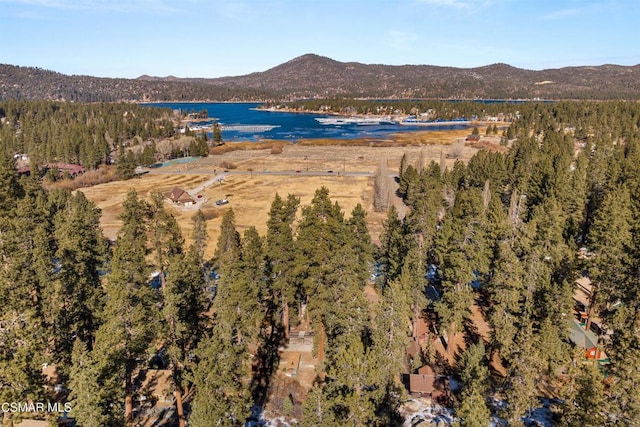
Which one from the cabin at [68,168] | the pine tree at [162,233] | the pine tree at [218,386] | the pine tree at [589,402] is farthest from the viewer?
the cabin at [68,168]

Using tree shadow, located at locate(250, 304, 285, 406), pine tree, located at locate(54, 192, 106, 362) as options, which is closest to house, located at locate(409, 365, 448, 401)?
tree shadow, located at locate(250, 304, 285, 406)

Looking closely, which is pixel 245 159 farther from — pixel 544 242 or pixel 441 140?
pixel 544 242

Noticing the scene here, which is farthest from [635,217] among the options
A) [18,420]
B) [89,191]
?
[89,191]

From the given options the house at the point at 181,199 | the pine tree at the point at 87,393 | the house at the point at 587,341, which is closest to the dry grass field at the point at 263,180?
the house at the point at 181,199

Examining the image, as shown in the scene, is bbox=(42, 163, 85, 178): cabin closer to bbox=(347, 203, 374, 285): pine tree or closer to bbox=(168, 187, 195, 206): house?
bbox=(168, 187, 195, 206): house

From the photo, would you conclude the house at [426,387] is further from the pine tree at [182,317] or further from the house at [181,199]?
the house at [181,199]

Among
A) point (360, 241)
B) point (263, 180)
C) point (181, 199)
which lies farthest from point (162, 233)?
point (263, 180)
